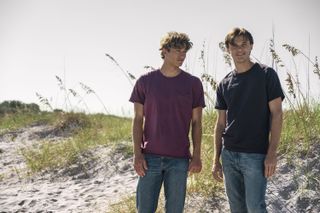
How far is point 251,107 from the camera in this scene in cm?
290

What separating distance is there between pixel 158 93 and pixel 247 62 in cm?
60

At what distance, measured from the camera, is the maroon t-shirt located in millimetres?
2988

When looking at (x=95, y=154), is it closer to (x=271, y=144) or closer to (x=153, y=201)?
(x=153, y=201)

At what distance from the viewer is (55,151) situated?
718 centimetres

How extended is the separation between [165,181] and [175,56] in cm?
81

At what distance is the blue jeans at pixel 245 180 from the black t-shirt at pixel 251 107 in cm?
5

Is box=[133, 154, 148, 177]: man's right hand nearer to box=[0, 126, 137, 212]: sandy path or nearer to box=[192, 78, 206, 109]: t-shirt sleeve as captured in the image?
box=[192, 78, 206, 109]: t-shirt sleeve

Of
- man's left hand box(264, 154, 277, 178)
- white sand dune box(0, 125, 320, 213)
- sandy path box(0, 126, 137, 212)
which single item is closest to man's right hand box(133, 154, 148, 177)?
man's left hand box(264, 154, 277, 178)

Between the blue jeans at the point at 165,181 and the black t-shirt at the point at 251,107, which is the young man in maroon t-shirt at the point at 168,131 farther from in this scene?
the black t-shirt at the point at 251,107

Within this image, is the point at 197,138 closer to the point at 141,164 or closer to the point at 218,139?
the point at 218,139

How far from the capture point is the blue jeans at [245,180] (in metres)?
2.84

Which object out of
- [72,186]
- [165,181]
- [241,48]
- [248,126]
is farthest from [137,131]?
[72,186]

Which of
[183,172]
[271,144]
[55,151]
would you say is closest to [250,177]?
[271,144]

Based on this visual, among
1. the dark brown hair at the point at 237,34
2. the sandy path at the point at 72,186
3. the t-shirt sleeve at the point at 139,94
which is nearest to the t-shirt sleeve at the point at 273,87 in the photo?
the dark brown hair at the point at 237,34
